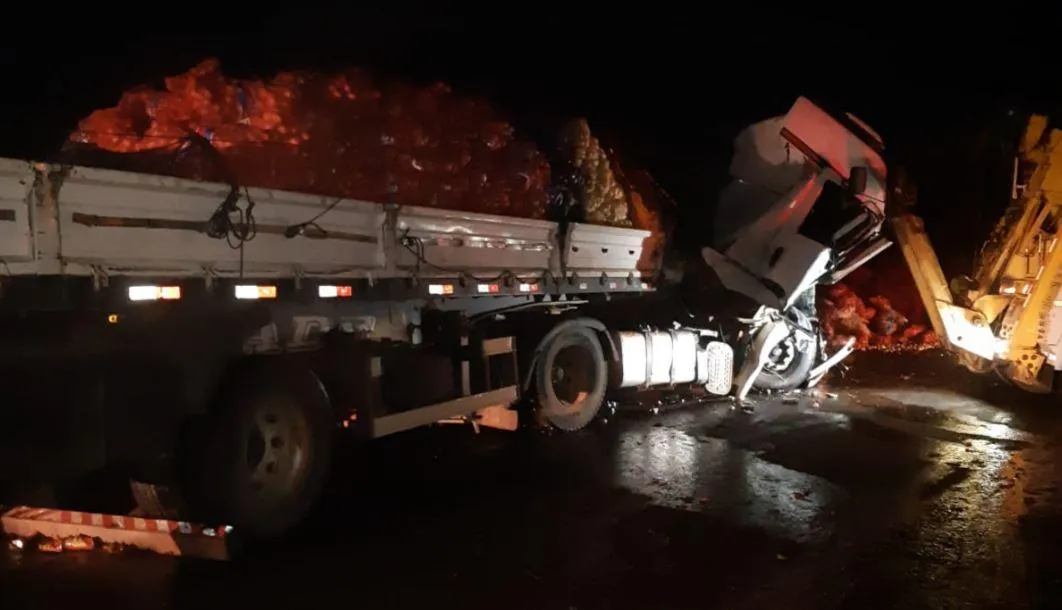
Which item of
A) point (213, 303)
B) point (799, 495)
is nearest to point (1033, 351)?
point (799, 495)

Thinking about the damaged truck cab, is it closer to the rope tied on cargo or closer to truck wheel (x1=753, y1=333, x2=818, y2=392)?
truck wheel (x1=753, y1=333, x2=818, y2=392)

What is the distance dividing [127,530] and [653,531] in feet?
11.6

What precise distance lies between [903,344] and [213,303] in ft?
54.6

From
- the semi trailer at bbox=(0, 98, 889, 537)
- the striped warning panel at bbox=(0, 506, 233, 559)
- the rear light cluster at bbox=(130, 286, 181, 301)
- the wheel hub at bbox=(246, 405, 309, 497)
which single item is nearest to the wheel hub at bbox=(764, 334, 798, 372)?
the semi trailer at bbox=(0, 98, 889, 537)

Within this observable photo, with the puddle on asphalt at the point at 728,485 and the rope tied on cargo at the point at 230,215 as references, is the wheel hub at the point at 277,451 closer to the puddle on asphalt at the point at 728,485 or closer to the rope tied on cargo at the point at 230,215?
the rope tied on cargo at the point at 230,215

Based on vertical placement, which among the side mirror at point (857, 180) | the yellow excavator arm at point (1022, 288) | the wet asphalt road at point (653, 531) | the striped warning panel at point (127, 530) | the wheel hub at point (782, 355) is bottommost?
the wet asphalt road at point (653, 531)

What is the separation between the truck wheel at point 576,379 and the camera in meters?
9.88

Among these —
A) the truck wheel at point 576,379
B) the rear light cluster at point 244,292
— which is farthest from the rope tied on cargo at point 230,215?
the truck wheel at point 576,379

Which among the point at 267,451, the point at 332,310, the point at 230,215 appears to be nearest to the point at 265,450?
the point at 267,451

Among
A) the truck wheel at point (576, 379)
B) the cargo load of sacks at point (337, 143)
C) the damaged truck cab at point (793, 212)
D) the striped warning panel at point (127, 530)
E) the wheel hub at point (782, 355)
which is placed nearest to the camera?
the striped warning panel at point (127, 530)

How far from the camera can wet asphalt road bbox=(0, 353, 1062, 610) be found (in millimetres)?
5168

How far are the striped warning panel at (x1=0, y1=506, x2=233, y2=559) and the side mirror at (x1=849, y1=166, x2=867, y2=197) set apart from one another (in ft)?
28.0

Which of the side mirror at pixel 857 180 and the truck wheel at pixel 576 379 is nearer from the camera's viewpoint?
the truck wheel at pixel 576 379

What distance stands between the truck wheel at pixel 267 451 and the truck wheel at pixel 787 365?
772cm
